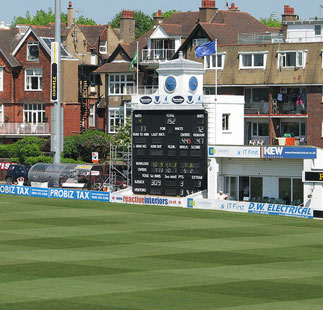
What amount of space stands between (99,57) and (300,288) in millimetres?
76149

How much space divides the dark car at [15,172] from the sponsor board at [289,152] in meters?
26.7

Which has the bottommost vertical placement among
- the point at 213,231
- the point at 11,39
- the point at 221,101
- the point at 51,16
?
the point at 213,231

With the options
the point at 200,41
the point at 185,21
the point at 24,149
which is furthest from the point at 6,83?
the point at 200,41

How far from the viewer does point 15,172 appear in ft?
270

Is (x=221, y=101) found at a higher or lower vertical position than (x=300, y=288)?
higher

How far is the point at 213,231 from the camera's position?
4962 centimetres

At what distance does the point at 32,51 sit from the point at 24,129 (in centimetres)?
838

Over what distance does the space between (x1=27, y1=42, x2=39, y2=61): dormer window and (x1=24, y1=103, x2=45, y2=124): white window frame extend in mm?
4802

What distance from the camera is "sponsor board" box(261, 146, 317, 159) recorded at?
59469 mm

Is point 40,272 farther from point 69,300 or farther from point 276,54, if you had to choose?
point 276,54

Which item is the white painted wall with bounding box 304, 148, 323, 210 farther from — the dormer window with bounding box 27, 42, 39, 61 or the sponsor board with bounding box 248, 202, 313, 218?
the dormer window with bounding box 27, 42, 39, 61

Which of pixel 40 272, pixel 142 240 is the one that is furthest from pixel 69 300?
pixel 142 240

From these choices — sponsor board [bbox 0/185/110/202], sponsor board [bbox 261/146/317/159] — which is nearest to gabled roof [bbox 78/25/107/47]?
sponsor board [bbox 0/185/110/202]

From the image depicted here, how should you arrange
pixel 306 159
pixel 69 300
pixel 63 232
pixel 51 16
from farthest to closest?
pixel 51 16 → pixel 306 159 → pixel 63 232 → pixel 69 300
